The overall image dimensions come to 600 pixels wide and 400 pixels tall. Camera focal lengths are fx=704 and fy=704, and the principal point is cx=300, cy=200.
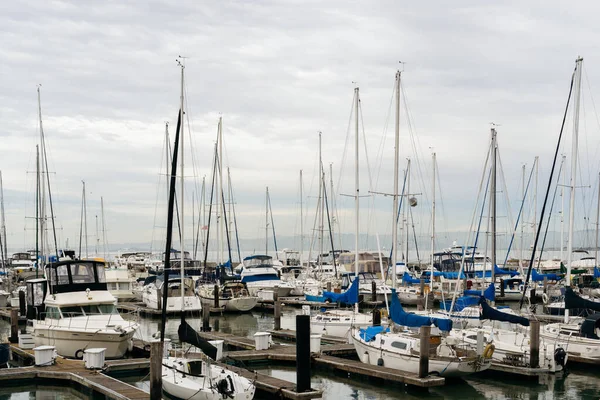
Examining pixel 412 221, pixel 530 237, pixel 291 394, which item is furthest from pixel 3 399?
pixel 530 237

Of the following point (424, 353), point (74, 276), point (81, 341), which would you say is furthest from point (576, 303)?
point (74, 276)

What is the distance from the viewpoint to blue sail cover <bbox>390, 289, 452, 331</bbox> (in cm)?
2698

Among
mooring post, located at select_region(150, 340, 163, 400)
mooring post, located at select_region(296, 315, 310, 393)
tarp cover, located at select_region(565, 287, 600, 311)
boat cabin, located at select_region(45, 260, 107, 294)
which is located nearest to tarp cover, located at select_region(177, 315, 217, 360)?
mooring post, located at select_region(150, 340, 163, 400)

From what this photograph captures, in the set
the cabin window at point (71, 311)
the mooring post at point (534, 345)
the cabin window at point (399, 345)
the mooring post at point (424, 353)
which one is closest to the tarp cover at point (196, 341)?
the mooring post at point (424, 353)

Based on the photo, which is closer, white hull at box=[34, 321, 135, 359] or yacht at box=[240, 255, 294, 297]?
white hull at box=[34, 321, 135, 359]

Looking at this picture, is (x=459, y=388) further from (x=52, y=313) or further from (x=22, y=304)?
(x=22, y=304)

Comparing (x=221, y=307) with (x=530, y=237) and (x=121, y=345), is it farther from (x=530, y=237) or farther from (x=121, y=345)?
(x=530, y=237)

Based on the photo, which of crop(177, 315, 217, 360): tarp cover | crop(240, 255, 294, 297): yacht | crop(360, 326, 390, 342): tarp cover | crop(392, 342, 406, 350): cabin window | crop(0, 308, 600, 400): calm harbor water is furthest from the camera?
crop(240, 255, 294, 297): yacht

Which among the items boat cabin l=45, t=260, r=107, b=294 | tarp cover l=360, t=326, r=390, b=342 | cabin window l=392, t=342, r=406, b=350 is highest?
boat cabin l=45, t=260, r=107, b=294

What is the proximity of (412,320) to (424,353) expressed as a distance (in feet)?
13.8

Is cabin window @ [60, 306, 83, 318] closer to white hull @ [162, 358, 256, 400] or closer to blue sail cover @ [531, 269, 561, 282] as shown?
white hull @ [162, 358, 256, 400]

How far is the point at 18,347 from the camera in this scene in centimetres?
2830

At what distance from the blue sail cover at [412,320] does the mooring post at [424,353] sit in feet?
12.8

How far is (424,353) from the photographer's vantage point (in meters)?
23.0
